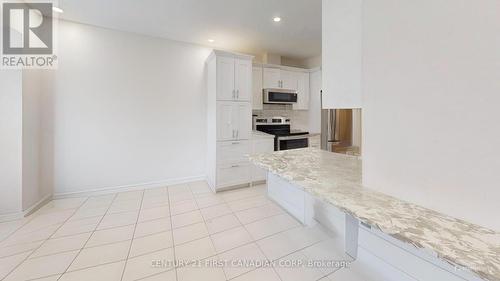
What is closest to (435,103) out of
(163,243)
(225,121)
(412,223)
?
(412,223)

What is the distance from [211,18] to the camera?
2859 millimetres

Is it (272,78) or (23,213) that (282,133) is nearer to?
(272,78)

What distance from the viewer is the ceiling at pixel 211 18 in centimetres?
252

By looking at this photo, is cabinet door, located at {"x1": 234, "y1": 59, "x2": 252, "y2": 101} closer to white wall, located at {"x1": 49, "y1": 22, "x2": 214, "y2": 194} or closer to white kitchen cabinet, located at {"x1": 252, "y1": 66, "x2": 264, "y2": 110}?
white kitchen cabinet, located at {"x1": 252, "y1": 66, "x2": 264, "y2": 110}

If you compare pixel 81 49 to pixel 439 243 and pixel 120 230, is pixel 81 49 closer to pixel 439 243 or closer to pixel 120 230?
pixel 120 230

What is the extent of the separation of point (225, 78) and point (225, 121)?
72 cm

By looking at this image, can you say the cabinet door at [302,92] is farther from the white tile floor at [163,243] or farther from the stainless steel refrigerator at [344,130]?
the white tile floor at [163,243]

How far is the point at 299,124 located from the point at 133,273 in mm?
4179

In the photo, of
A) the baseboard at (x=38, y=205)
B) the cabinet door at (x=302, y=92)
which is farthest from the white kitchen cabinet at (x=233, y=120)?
the baseboard at (x=38, y=205)

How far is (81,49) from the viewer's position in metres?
3.00

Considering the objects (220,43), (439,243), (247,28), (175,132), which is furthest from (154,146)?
(439,243)

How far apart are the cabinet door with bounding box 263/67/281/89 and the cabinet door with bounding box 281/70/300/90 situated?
0.11 metres

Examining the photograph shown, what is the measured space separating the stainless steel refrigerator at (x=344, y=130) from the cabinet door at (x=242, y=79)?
5.86 feet

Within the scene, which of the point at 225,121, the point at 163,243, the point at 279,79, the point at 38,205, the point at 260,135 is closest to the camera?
the point at 163,243
